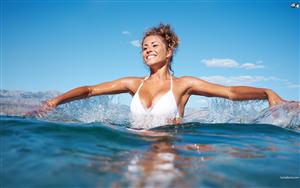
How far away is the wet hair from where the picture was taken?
6.79 m

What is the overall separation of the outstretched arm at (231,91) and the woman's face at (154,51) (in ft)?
2.56

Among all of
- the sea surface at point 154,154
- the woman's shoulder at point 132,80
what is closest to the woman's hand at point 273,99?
the sea surface at point 154,154

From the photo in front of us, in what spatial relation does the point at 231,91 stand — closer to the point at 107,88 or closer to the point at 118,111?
the point at 107,88

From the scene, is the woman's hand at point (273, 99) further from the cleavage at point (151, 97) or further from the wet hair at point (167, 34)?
the wet hair at point (167, 34)

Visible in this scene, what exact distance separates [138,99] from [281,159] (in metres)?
2.98

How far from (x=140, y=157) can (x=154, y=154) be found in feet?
0.68

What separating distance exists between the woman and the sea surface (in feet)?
0.91

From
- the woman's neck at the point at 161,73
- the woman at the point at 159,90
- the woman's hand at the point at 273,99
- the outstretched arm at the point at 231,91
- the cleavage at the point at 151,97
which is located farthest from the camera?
the woman's neck at the point at 161,73

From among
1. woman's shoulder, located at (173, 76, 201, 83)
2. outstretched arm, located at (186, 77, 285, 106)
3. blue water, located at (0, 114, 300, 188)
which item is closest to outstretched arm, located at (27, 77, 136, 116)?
woman's shoulder, located at (173, 76, 201, 83)

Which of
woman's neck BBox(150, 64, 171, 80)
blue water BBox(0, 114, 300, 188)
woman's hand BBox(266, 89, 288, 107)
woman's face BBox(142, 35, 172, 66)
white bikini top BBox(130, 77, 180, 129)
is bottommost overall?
blue water BBox(0, 114, 300, 188)

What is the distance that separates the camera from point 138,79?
653 cm

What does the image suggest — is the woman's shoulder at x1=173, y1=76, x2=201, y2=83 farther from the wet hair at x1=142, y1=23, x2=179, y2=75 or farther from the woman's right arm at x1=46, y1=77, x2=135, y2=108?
the woman's right arm at x1=46, y1=77, x2=135, y2=108

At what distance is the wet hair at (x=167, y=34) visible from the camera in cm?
679

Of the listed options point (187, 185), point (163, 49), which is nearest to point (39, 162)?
point (187, 185)
